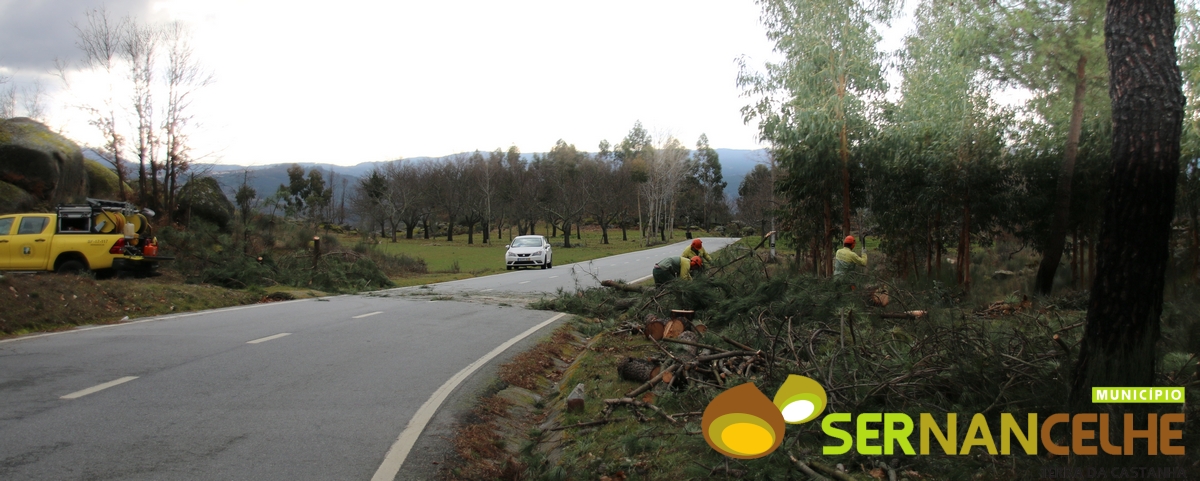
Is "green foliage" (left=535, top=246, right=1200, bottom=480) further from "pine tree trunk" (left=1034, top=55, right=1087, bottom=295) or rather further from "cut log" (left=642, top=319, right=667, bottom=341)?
"pine tree trunk" (left=1034, top=55, right=1087, bottom=295)

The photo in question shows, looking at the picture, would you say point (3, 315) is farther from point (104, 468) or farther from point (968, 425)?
point (968, 425)

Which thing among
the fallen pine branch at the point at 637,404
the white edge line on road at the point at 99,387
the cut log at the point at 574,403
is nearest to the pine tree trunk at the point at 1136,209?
the fallen pine branch at the point at 637,404

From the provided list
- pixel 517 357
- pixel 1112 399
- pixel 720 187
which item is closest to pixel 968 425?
pixel 1112 399

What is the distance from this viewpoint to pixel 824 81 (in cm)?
1895

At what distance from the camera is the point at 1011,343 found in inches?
223

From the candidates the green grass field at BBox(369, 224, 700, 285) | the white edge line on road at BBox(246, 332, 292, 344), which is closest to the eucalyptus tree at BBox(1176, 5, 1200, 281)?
the white edge line on road at BBox(246, 332, 292, 344)

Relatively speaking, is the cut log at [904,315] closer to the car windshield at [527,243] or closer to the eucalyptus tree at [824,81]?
the eucalyptus tree at [824,81]

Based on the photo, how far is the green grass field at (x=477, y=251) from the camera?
33.6 metres

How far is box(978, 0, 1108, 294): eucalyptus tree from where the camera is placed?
14.6 metres

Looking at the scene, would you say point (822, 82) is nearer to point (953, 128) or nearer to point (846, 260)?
point (953, 128)

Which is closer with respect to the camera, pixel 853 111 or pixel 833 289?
pixel 833 289

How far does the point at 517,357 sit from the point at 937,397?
5756 mm

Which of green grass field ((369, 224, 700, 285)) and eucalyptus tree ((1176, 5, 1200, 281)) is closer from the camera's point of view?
eucalyptus tree ((1176, 5, 1200, 281))

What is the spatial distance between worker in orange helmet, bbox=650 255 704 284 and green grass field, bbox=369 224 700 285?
1363 centimetres
